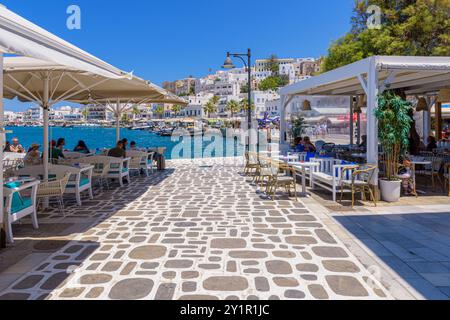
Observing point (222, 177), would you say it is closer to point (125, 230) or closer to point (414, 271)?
point (125, 230)

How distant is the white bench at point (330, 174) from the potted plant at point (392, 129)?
751 mm

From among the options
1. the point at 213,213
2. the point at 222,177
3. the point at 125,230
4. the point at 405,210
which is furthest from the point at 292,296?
the point at 222,177

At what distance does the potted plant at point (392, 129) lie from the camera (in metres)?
6.98

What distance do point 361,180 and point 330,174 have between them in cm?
103

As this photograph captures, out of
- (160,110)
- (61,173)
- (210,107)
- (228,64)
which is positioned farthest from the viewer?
(160,110)

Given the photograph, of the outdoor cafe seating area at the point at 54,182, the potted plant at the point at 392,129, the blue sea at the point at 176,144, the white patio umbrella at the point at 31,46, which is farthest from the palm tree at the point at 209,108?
the white patio umbrella at the point at 31,46

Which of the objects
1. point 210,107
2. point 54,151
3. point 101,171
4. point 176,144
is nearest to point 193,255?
point 101,171

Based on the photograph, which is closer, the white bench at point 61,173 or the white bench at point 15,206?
the white bench at point 15,206

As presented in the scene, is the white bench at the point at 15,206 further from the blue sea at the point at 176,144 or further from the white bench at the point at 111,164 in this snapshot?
the white bench at the point at 111,164

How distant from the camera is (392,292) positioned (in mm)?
3268

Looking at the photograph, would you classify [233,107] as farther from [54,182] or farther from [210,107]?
[54,182]

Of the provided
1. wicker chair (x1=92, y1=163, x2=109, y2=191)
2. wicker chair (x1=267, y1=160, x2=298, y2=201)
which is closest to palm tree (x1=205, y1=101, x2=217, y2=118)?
wicker chair (x1=92, y1=163, x2=109, y2=191)

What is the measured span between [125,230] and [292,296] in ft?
9.46

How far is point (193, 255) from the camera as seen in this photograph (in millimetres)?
4285
